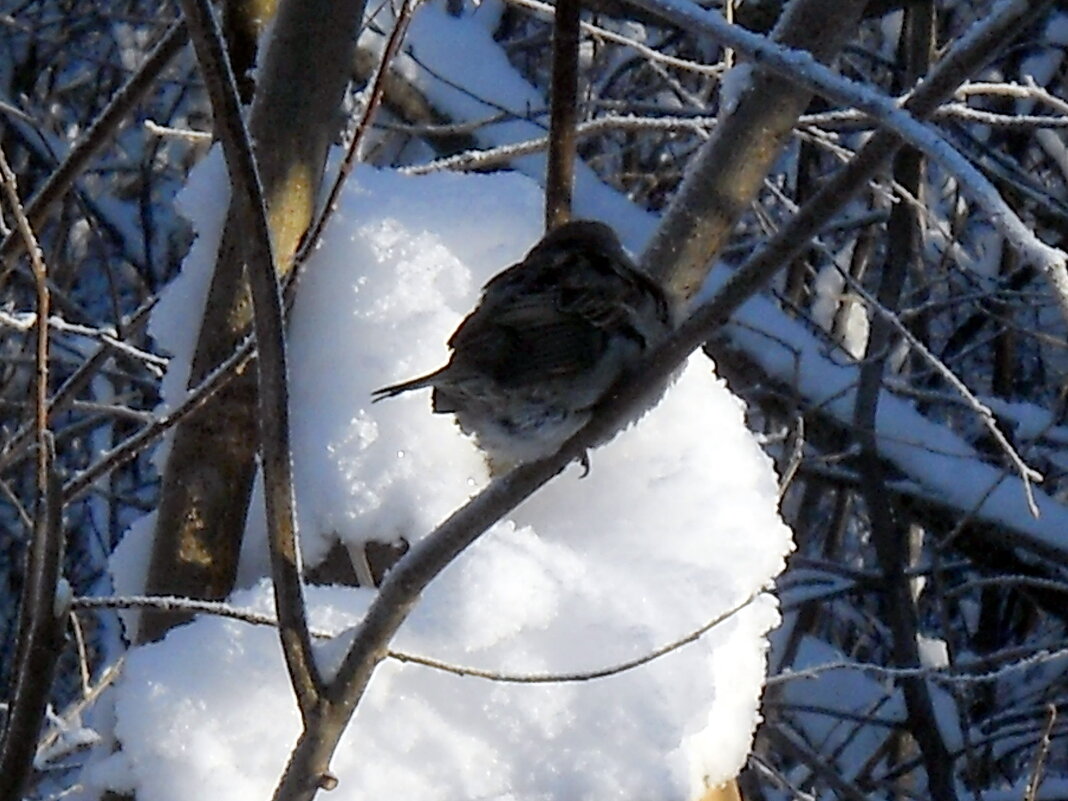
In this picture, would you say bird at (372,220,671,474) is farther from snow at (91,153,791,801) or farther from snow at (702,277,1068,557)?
snow at (702,277,1068,557)

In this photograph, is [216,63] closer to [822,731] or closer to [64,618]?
[64,618]

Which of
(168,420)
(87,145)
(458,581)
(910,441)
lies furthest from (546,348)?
(910,441)

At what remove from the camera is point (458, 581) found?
1.69 meters

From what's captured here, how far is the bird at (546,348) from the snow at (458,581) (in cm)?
17

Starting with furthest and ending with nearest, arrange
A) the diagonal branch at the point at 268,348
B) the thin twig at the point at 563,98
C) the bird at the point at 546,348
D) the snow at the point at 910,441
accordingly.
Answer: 1. the snow at the point at 910,441
2. the thin twig at the point at 563,98
3. the bird at the point at 546,348
4. the diagonal branch at the point at 268,348

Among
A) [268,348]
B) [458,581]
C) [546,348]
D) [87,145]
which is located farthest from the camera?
[87,145]

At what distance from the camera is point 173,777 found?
60.3 inches

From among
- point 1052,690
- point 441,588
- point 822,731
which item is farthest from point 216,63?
point 822,731

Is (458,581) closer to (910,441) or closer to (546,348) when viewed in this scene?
(546,348)

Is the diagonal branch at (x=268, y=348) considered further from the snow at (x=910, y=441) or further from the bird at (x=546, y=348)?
the snow at (x=910, y=441)

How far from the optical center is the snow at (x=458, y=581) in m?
1.59

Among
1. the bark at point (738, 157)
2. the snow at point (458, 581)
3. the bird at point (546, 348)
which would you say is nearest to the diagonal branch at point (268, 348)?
the bird at point (546, 348)

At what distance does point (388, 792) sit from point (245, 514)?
1.45ft

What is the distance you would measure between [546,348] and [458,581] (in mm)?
295
